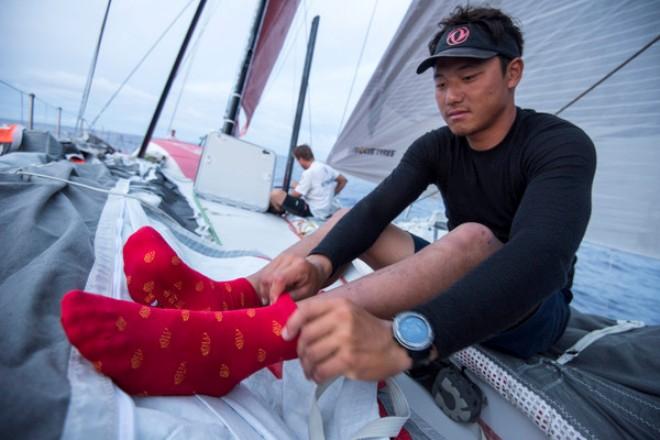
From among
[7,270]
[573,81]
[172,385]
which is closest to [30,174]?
[7,270]

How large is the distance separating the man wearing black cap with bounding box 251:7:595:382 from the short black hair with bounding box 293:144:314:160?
1.87 m

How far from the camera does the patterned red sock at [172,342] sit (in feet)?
1.16

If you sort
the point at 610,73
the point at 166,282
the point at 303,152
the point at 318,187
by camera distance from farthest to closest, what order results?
the point at 303,152, the point at 318,187, the point at 610,73, the point at 166,282

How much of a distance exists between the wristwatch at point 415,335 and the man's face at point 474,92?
0.57m

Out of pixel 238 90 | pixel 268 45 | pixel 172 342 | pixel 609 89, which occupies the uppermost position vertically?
pixel 268 45

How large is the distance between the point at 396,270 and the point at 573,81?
1.52m

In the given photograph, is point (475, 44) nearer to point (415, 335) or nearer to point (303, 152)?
point (415, 335)

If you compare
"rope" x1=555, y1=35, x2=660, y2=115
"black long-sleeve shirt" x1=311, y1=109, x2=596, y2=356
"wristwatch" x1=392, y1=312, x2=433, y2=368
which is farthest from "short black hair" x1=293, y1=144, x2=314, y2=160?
"wristwatch" x1=392, y1=312, x2=433, y2=368

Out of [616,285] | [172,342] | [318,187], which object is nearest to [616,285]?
[616,285]

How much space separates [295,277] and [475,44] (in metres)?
0.66

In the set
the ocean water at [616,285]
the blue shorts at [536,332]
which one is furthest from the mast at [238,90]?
the blue shorts at [536,332]

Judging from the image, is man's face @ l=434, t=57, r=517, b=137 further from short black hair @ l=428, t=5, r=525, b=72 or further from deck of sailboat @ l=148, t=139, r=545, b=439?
deck of sailboat @ l=148, t=139, r=545, b=439

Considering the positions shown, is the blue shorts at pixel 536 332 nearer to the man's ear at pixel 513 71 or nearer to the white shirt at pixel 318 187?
the man's ear at pixel 513 71

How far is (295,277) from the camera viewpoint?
59cm
